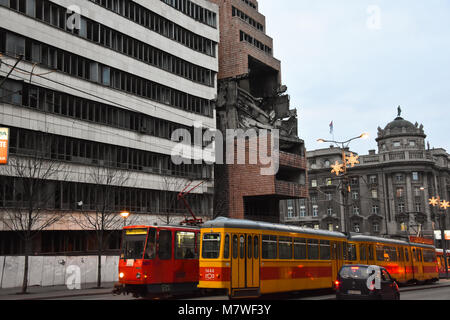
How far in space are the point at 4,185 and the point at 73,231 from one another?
7468 millimetres

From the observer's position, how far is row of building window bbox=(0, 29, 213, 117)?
35500mm

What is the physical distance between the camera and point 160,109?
157 ft

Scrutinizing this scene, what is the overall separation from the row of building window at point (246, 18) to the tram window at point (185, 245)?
46.4 m

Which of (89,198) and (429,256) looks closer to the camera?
(429,256)

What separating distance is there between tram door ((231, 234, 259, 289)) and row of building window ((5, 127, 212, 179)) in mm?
19580

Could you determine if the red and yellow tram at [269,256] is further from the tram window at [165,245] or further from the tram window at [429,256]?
the tram window at [429,256]

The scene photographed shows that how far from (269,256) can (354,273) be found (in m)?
4.41

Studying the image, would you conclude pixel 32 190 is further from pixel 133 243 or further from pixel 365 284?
pixel 365 284

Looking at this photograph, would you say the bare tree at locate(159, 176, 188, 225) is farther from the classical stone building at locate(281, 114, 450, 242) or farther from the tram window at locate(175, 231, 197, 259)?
the classical stone building at locate(281, 114, 450, 242)

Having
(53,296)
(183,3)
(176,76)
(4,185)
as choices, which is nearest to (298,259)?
(53,296)

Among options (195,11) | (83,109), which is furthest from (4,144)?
(195,11)

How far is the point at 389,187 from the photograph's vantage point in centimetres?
9656

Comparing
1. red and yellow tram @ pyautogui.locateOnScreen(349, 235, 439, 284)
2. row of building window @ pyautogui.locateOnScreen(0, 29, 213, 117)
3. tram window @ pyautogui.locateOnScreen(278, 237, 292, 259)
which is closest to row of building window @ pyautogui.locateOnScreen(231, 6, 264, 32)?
row of building window @ pyautogui.locateOnScreen(0, 29, 213, 117)

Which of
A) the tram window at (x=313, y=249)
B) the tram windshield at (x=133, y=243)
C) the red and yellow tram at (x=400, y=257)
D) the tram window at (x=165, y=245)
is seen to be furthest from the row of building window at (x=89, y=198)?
the red and yellow tram at (x=400, y=257)
